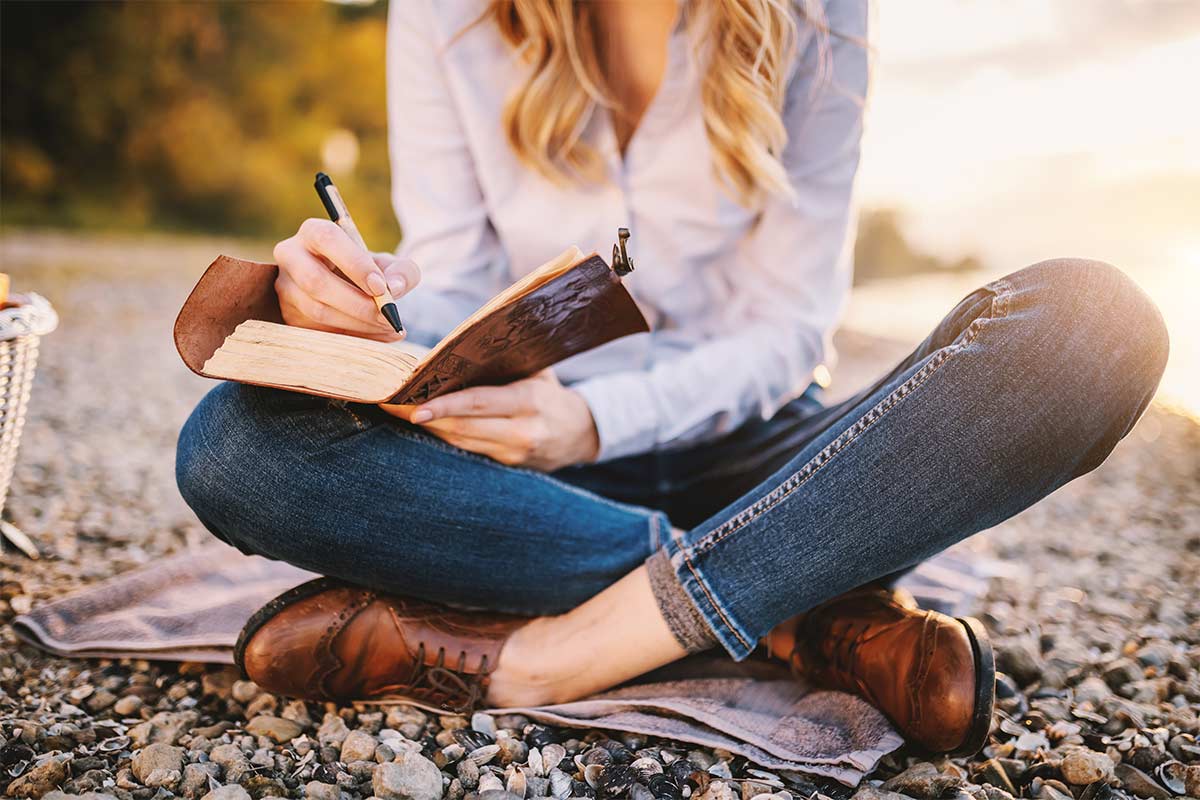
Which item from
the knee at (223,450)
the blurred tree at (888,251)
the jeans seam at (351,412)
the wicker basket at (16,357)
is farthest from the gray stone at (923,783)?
the blurred tree at (888,251)

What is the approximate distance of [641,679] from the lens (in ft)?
4.76

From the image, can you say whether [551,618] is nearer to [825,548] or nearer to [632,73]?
[825,548]

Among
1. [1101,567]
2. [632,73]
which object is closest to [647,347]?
[632,73]

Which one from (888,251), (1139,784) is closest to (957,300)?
(1139,784)

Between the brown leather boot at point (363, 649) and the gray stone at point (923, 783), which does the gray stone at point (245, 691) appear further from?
the gray stone at point (923, 783)

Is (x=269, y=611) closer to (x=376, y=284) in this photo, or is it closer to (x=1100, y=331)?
(x=376, y=284)

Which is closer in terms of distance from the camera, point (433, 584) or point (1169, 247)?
point (433, 584)

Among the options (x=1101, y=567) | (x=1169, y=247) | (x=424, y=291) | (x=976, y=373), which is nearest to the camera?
(x=976, y=373)

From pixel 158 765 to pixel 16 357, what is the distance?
72 cm

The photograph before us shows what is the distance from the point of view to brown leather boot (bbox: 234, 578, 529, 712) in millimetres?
1312

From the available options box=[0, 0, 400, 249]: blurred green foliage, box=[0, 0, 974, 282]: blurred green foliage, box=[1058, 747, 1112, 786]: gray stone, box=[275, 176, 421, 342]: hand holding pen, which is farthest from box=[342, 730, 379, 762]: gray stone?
box=[0, 0, 400, 249]: blurred green foliage

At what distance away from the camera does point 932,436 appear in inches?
46.6

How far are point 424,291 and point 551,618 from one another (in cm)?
69

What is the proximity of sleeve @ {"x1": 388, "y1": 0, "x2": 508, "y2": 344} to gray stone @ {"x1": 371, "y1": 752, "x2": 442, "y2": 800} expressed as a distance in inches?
33.2
